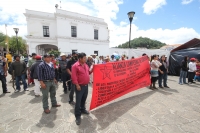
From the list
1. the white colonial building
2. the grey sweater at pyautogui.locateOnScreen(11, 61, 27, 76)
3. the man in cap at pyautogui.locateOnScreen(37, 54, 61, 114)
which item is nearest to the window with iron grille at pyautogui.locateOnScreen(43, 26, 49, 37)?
the white colonial building

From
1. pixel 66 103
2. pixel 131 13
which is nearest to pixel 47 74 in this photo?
pixel 66 103

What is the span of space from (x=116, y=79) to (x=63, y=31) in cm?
2052

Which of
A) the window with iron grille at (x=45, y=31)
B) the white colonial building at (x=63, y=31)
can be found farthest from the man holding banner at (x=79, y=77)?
the window with iron grille at (x=45, y=31)

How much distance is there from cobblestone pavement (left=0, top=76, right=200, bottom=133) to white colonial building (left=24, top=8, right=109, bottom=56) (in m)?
18.7

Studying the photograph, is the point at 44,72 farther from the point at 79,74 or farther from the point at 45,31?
the point at 45,31

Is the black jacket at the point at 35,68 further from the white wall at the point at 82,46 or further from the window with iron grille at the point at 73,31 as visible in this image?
the window with iron grille at the point at 73,31

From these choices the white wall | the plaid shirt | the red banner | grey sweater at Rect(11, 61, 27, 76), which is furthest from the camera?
the white wall

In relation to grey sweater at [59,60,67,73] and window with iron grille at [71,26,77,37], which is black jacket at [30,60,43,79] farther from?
window with iron grille at [71,26,77,37]

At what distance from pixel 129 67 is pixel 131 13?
543 cm

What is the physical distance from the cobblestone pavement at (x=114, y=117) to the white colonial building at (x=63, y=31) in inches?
737

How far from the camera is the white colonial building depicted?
2062 centimetres

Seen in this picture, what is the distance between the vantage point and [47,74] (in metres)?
3.24

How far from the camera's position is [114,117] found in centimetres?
316

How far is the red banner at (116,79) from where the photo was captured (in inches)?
131
